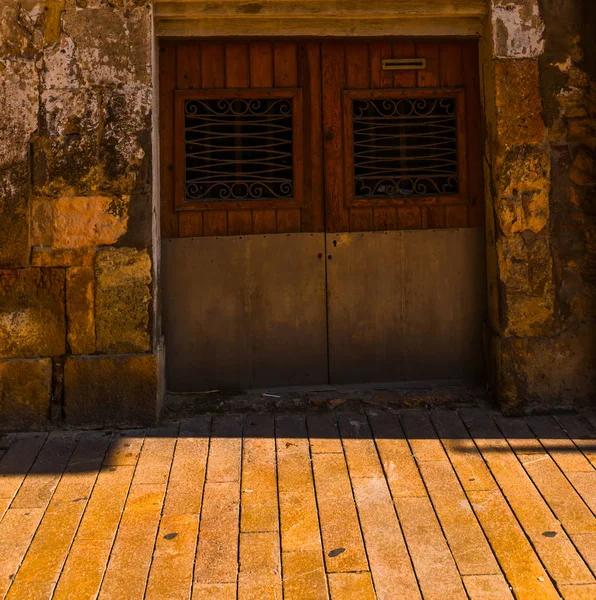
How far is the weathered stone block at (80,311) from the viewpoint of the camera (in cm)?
415

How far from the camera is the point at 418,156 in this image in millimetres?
4664

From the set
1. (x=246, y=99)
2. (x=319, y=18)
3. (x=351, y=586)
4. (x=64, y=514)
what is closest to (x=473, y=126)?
(x=319, y=18)

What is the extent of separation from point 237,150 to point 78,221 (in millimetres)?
1128

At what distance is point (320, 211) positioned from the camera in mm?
4648

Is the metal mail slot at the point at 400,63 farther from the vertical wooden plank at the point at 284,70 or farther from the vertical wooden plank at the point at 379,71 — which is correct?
the vertical wooden plank at the point at 284,70

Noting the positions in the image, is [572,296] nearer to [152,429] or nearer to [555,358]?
[555,358]

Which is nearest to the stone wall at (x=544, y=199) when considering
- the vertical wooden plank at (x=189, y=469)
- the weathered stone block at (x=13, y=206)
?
the vertical wooden plank at (x=189, y=469)

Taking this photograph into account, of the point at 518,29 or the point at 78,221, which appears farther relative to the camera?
the point at 518,29

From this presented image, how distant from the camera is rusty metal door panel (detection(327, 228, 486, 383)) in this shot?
4.68 meters

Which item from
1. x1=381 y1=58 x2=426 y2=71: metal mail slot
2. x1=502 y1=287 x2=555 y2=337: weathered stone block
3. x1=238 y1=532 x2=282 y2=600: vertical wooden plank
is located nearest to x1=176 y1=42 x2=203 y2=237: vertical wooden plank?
x1=381 y1=58 x2=426 y2=71: metal mail slot

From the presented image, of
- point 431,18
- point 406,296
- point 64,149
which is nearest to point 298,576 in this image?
point 406,296

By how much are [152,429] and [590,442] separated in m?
2.50

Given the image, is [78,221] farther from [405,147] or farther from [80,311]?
[405,147]

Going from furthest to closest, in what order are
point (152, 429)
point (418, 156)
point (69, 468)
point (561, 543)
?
point (418, 156)
point (152, 429)
point (69, 468)
point (561, 543)
